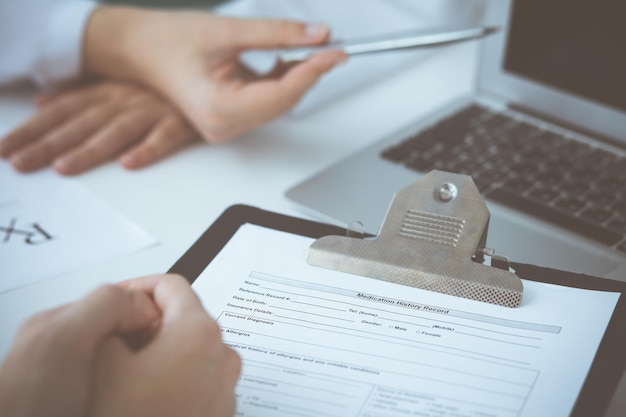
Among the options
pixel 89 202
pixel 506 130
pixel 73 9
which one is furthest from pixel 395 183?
pixel 73 9

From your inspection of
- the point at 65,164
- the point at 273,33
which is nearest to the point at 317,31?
the point at 273,33

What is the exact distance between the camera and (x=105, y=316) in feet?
1.07

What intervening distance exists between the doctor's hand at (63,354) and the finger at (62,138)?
39cm

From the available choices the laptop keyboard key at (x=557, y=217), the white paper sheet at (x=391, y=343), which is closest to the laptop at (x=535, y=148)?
the laptop keyboard key at (x=557, y=217)

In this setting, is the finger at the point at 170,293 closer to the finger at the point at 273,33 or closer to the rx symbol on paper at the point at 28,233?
the rx symbol on paper at the point at 28,233

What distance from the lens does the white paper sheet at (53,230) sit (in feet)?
1.81

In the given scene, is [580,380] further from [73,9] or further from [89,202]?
[73,9]

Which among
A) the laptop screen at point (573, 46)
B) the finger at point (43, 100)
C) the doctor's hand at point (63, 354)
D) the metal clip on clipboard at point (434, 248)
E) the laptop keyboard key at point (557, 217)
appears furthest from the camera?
the finger at point (43, 100)

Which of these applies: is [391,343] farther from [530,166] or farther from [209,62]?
[209,62]

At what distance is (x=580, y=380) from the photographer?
37cm

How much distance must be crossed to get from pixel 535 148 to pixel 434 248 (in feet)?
0.84

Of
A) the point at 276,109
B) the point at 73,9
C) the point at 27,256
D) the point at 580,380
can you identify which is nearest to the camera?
the point at 580,380

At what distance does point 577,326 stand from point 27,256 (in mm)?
401

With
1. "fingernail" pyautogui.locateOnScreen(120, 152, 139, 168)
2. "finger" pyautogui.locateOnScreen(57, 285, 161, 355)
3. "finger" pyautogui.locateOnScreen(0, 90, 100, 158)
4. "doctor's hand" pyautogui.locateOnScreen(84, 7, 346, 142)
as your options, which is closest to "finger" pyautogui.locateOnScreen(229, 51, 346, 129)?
"doctor's hand" pyautogui.locateOnScreen(84, 7, 346, 142)
